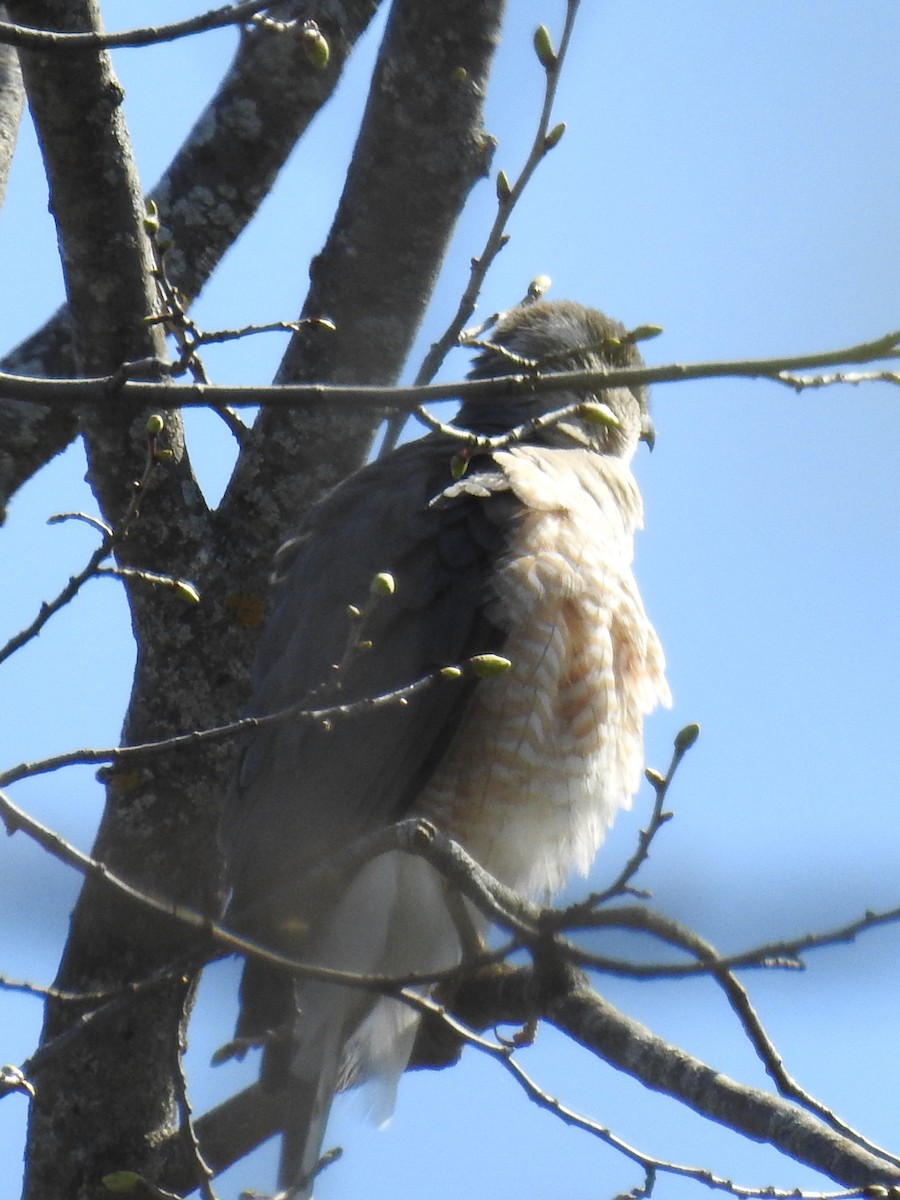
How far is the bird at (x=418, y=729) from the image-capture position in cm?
350

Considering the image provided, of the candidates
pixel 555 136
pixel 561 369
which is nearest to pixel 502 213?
pixel 555 136

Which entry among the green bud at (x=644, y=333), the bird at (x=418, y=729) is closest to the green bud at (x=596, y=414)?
the green bud at (x=644, y=333)

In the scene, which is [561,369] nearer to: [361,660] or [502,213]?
[361,660]

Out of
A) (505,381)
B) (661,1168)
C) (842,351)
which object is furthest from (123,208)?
(661,1168)

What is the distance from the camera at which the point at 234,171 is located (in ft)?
14.3

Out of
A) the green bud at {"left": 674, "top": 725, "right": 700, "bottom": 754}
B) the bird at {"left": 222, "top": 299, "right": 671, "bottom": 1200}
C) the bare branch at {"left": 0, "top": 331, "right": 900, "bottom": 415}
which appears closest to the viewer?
the bare branch at {"left": 0, "top": 331, "right": 900, "bottom": 415}

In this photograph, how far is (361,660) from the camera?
375cm

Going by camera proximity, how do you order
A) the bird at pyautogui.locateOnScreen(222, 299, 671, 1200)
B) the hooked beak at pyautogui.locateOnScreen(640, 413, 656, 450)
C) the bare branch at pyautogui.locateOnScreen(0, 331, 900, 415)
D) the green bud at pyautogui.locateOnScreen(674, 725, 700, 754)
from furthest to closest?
the hooked beak at pyautogui.locateOnScreen(640, 413, 656, 450) → the bird at pyautogui.locateOnScreen(222, 299, 671, 1200) → the green bud at pyautogui.locateOnScreen(674, 725, 700, 754) → the bare branch at pyautogui.locateOnScreen(0, 331, 900, 415)

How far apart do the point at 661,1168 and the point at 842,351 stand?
1.73 meters

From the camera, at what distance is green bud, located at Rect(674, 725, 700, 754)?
2.39 meters

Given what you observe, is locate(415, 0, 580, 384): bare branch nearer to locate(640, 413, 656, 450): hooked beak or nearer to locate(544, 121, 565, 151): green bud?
locate(544, 121, 565, 151): green bud

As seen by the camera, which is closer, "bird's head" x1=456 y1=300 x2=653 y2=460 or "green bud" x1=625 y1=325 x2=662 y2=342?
"green bud" x1=625 y1=325 x2=662 y2=342

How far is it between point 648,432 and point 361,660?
1.82 meters

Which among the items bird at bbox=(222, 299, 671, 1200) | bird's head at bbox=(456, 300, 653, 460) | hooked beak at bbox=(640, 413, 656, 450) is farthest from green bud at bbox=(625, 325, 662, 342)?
hooked beak at bbox=(640, 413, 656, 450)
